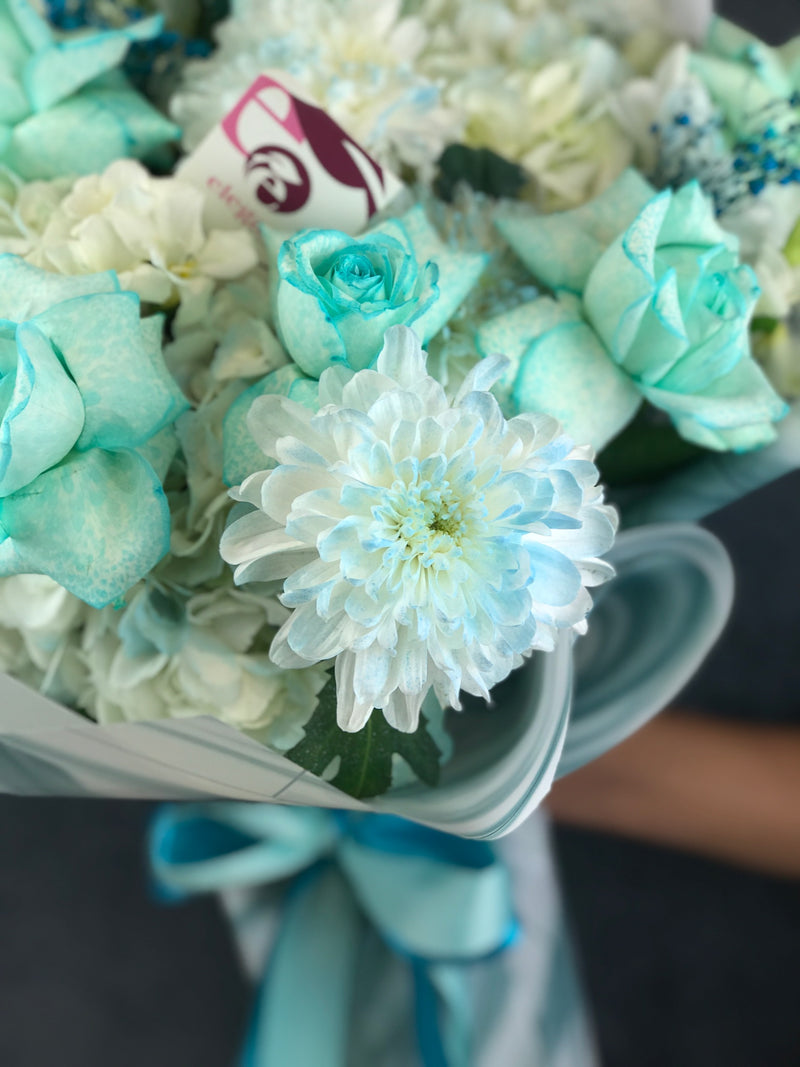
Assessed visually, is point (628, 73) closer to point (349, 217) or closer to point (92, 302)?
point (349, 217)

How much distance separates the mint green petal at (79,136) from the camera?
393 millimetres

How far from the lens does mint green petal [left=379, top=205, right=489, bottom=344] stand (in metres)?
0.33

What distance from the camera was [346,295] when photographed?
0.96 ft

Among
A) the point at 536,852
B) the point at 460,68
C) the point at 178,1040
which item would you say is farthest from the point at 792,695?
the point at 460,68

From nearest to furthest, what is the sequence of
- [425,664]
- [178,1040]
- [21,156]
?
[425,664] → [21,156] → [178,1040]

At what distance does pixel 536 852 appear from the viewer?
29.0 inches

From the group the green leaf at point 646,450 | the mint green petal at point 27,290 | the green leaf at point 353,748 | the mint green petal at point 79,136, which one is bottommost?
the green leaf at point 646,450

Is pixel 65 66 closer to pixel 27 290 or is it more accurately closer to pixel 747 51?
pixel 27 290

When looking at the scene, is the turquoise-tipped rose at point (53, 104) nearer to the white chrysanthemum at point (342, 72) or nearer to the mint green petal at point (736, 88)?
the white chrysanthemum at point (342, 72)

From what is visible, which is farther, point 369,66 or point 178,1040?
point 178,1040

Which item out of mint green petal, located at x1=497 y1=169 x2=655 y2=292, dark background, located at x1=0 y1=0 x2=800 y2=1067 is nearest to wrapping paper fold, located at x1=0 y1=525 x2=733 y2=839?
mint green petal, located at x1=497 y1=169 x2=655 y2=292

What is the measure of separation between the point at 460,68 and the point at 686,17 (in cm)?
12

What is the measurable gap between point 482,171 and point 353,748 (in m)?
0.28

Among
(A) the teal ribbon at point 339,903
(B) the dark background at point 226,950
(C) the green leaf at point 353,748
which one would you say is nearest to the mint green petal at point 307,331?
(C) the green leaf at point 353,748
